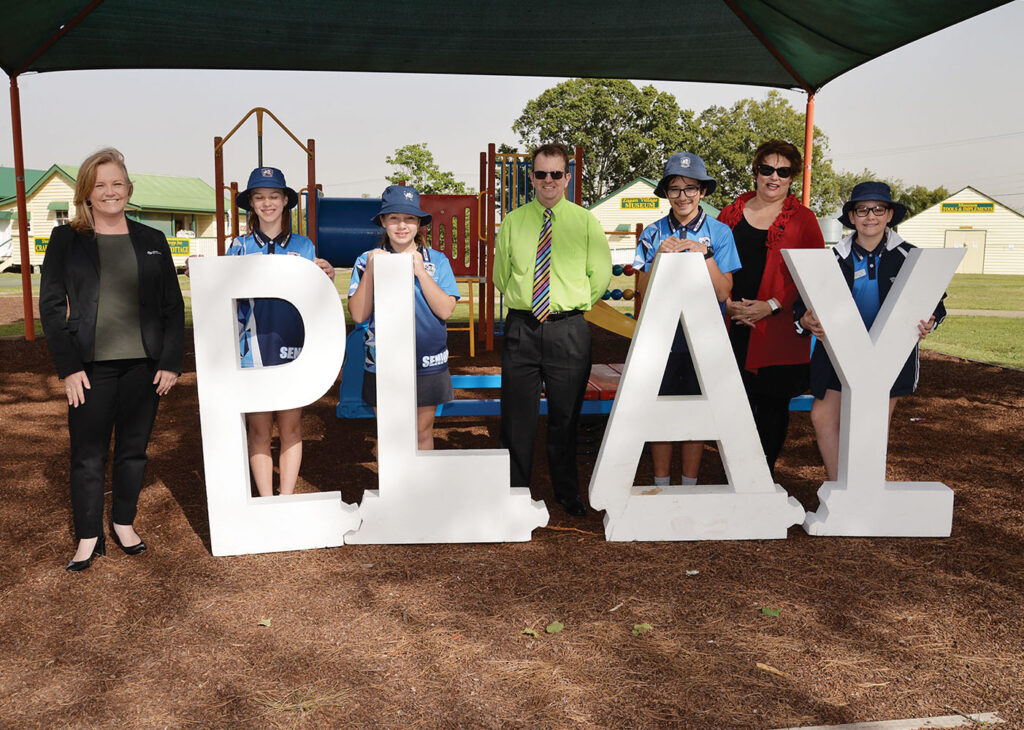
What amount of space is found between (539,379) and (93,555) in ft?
7.76

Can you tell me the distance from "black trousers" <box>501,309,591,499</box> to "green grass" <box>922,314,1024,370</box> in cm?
798

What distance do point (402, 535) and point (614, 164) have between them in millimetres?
56719

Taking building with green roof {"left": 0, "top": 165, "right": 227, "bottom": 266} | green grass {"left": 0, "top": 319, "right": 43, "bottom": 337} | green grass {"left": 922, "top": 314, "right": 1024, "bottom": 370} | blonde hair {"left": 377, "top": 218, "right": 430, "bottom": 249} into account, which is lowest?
green grass {"left": 922, "top": 314, "right": 1024, "bottom": 370}

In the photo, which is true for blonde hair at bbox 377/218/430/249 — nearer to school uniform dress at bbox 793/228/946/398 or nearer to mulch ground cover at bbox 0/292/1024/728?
mulch ground cover at bbox 0/292/1024/728

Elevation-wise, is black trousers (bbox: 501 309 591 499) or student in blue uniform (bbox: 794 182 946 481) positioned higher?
student in blue uniform (bbox: 794 182 946 481)

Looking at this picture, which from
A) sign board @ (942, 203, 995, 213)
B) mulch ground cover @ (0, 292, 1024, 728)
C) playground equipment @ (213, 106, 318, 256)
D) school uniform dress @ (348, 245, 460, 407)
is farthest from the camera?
sign board @ (942, 203, 995, 213)

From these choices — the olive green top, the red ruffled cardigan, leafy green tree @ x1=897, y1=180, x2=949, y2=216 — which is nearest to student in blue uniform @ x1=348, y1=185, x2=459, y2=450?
the olive green top

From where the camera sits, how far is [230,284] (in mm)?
3717

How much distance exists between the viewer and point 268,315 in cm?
402

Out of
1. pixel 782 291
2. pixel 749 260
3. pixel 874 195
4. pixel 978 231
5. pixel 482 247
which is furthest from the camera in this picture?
pixel 978 231

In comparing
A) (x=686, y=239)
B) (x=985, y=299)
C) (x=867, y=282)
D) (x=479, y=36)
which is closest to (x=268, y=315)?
(x=686, y=239)

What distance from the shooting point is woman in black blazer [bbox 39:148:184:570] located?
11.3ft

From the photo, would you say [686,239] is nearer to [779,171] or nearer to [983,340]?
[779,171]

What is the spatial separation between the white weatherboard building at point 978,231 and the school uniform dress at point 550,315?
55.5 meters
